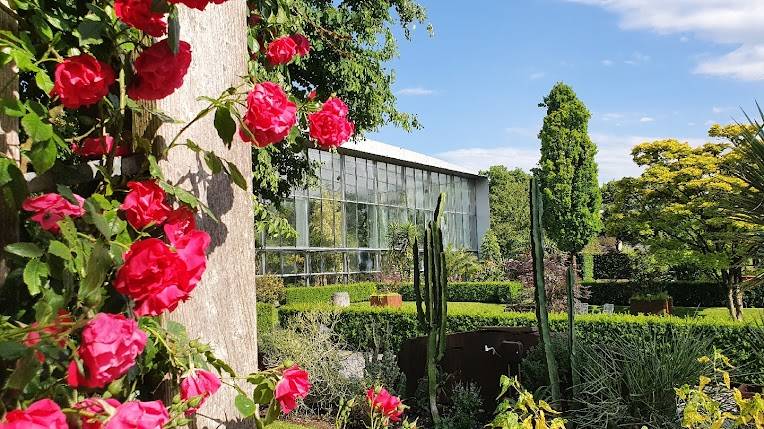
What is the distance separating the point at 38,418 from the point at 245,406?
0.38 meters

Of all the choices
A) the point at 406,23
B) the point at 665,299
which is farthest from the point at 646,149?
the point at 406,23

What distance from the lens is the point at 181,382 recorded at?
104 centimetres

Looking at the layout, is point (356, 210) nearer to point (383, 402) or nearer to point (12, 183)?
point (383, 402)

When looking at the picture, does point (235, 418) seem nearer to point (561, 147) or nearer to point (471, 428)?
point (471, 428)

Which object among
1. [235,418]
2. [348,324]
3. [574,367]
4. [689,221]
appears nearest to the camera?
[235,418]

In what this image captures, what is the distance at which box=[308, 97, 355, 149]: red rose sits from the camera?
133 cm

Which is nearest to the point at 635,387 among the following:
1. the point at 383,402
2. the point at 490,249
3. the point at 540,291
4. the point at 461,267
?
the point at 540,291

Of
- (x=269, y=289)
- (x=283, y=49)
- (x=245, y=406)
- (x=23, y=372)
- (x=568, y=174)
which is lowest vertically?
(x=269, y=289)

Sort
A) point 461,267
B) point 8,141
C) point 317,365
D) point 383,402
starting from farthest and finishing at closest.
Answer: point 461,267 → point 317,365 → point 383,402 → point 8,141

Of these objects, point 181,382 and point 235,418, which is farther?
point 235,418

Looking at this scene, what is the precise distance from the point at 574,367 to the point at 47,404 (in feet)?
12.6

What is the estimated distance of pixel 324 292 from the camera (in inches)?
642

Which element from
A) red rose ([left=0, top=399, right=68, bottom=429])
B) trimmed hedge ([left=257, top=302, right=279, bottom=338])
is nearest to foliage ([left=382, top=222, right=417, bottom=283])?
trimmed hedge ([left=257, top=302, right=279, bottom=338])

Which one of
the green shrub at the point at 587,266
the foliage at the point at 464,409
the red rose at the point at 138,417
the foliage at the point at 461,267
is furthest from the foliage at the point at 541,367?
the green shrub at the point at 587,266
